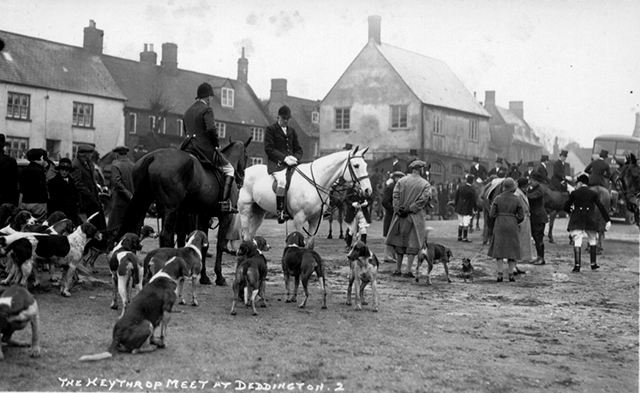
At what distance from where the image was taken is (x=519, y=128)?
78.1m

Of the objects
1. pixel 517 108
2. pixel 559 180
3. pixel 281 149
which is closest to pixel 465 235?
pixel 559 180

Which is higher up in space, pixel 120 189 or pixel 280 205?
pixel 120 189

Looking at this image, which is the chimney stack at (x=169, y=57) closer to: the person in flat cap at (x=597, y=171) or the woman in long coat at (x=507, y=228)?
the person in flat cap at (x=597, y=171)

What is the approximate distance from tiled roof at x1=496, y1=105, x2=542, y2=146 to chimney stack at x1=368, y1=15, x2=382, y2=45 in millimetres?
31677

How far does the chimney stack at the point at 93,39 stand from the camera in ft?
163

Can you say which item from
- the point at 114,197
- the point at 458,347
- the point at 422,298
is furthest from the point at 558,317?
the point at 114,197

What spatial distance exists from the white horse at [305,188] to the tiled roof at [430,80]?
33.1 m

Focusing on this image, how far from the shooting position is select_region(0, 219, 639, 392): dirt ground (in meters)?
5.91

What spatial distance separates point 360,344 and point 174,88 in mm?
50040

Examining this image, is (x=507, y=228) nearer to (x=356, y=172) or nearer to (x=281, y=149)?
(x=356, y=172)

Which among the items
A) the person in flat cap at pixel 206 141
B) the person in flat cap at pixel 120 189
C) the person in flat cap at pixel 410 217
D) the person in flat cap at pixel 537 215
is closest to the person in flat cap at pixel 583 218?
the person in flat cap at pixel 537 215

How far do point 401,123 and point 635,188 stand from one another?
30.8 metres

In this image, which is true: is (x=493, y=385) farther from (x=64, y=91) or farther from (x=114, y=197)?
(x=64, y=91)

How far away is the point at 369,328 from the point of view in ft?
27.4
